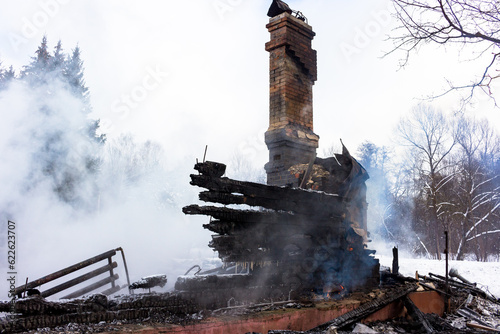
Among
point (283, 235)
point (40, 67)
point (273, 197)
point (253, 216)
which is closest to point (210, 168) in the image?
point (253, 216)

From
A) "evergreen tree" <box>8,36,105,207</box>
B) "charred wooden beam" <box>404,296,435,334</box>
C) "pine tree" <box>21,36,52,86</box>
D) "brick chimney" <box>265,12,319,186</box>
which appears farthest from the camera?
"pine tree" <box>21,36,52,86</box>

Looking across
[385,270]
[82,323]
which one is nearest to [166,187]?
[385,270]

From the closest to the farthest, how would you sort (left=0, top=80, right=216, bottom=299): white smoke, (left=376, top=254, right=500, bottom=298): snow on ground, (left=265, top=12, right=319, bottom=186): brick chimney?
(left=265, top=12, right=319, bottom=186): brick chimney, (left=376, top=254, right=500, bottom=298): snow on ground, (left=0, top=80, right=216, bottom=299): white smoke

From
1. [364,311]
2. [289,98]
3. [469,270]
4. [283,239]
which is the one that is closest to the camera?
[364,311]

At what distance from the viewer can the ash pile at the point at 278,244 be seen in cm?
471

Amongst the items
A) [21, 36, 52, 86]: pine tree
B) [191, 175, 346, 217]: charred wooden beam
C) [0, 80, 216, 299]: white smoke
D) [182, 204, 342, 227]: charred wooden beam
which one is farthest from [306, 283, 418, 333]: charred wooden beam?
[21, 36, 52, 86]: pine tree

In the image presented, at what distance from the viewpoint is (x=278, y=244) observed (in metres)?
5.58

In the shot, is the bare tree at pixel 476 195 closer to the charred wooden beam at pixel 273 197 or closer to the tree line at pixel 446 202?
the tree line at pixel 446 202

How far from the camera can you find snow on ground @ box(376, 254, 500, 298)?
9163 millimetres

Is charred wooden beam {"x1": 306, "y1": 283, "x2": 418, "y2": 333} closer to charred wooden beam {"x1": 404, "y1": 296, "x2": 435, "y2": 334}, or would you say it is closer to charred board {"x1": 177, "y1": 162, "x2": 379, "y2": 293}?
charred wooden beam {"x1": 404, "y1": 296, "x2": 435, "y2": 334}

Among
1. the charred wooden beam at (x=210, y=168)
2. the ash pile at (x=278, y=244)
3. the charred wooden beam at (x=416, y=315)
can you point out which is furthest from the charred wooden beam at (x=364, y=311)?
the charred wooden beam at (x=210, y=168)

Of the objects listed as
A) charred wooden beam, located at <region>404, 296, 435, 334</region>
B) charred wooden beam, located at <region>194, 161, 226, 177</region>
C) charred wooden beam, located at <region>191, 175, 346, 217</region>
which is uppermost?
charred wooden beam, located at <region>194, 161, 226, 177</region>

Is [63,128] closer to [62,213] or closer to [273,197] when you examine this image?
[62,213]

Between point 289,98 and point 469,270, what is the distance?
754cm
